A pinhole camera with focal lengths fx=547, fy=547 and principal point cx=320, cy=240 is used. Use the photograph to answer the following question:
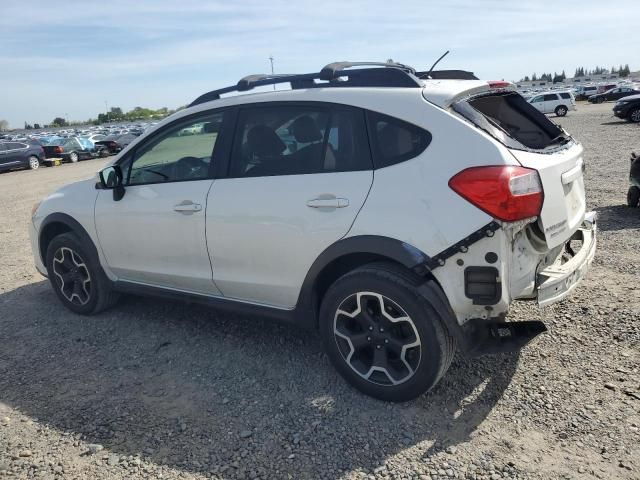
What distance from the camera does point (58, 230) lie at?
5027 mm

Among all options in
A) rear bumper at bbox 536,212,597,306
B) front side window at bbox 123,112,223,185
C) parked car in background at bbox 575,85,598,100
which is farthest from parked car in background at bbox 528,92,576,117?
front side window at bbox 123,112,223,185

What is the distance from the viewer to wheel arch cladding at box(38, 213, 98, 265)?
15.4ft

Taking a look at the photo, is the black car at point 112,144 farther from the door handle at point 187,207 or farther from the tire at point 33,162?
the door handle at point 187,207

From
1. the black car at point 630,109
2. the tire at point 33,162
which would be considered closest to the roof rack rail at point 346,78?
the black car at point 630,109

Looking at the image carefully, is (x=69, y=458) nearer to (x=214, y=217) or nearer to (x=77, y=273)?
(x=214, y=217)

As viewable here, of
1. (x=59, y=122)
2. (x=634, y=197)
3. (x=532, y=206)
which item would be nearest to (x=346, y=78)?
(x=532, y=206)

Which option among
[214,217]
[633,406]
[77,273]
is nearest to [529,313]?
[633,406]

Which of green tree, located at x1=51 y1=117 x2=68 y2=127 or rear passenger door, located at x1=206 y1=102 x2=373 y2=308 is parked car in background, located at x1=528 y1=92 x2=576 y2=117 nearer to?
rear passenger door, located at x1=206 y1=102 x2=373 y2=308

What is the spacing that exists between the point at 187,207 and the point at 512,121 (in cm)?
230

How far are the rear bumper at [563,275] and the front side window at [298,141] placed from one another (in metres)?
1.18

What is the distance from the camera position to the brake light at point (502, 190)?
276 cm

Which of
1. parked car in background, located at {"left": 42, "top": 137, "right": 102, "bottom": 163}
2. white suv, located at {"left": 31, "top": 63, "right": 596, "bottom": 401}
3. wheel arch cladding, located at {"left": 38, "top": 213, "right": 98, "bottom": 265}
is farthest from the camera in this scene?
parked car in background, located at {"left": 42, "top": 137, "right": 102, "bottom": 163}

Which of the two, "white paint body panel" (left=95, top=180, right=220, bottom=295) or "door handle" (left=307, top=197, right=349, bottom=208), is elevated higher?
"door handle" (left=307, top=197, right=349, bottom=208)

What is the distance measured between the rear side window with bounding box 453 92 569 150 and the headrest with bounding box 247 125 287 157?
3.87 feet
